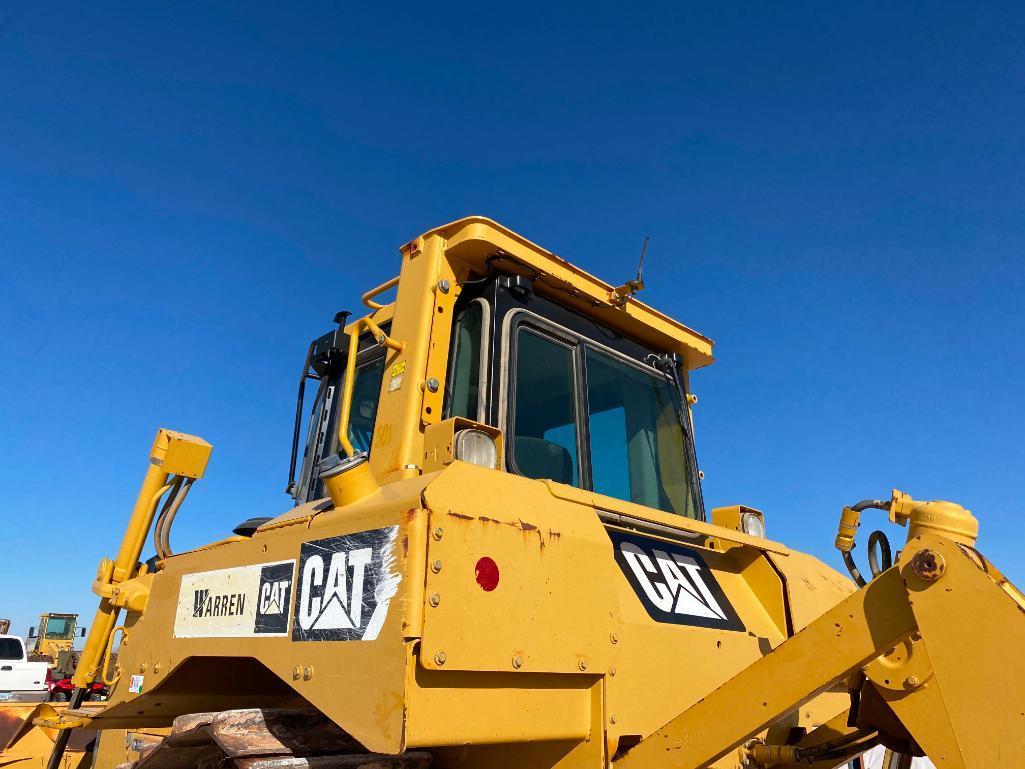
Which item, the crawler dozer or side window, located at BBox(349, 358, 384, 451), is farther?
side window, located at BBox(349, 358, 384, 451)

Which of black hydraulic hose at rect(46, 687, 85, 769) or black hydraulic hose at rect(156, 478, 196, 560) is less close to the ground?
black hydraulic hose at rect(156, 478, 196, 560)

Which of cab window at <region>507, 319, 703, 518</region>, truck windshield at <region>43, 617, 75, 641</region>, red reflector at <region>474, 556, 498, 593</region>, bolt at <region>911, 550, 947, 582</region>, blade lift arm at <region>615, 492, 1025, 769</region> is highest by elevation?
truck windshield at <region>43, 617, 75, 641</region>

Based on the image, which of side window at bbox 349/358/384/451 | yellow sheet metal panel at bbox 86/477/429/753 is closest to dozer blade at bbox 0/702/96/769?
yellow sheet metal panel at bbox 86/477/429/753

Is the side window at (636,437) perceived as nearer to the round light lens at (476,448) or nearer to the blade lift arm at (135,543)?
the round light lens at (476,448)

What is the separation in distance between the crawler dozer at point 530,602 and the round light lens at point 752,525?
1cm

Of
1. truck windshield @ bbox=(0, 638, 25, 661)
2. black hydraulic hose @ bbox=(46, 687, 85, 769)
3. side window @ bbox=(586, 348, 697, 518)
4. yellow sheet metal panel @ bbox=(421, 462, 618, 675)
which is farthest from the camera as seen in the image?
truck windshield @ bbox=(0, 638, 25, 661)

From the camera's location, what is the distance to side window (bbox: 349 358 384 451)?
4.24 meters

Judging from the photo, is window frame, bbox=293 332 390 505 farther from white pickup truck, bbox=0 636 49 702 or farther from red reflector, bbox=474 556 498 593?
white pickup truck, bbox=0 636 49 702

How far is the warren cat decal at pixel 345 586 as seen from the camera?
230 cm

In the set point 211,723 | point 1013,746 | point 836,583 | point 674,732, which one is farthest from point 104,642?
point 1013,746

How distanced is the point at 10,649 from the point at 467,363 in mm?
18143

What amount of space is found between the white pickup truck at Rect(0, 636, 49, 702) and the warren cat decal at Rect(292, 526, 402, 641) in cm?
1668

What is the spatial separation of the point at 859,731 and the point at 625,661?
795 millimetres

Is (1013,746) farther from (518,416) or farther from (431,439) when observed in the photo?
(518,416)
